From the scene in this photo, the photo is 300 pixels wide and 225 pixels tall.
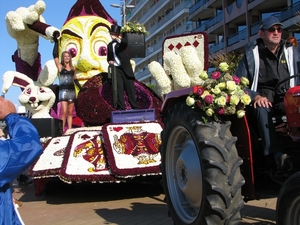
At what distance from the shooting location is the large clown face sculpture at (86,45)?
8375 millimetres

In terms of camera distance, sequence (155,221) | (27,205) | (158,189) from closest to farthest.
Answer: (155,221), (27,205), (158,189)

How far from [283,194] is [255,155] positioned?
31.4 inches

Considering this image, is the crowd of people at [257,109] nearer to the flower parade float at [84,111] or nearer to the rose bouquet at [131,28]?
the flower parade float at [84,111]

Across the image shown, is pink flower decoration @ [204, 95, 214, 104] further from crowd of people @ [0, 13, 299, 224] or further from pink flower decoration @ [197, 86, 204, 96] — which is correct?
crowd of people @ [0, 13, 299, 224]

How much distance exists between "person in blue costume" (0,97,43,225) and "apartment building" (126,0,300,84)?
21.4 meters

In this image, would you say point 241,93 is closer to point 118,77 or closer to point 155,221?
point 155,221

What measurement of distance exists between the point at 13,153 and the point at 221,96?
158cm

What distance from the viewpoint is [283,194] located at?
2529mm

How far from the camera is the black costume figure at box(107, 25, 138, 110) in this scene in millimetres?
7020

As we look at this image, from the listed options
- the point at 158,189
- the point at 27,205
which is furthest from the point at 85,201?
the point at 158,189

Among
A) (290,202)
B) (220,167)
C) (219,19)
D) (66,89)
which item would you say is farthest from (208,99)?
(219,19)

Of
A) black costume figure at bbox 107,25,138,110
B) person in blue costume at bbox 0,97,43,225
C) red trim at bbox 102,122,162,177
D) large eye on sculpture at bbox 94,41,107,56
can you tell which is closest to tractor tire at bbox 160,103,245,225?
person in blue costume at bbox 0,97,43,225

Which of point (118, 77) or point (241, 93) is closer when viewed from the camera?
point (241, 93)

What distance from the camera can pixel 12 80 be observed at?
317 inches
